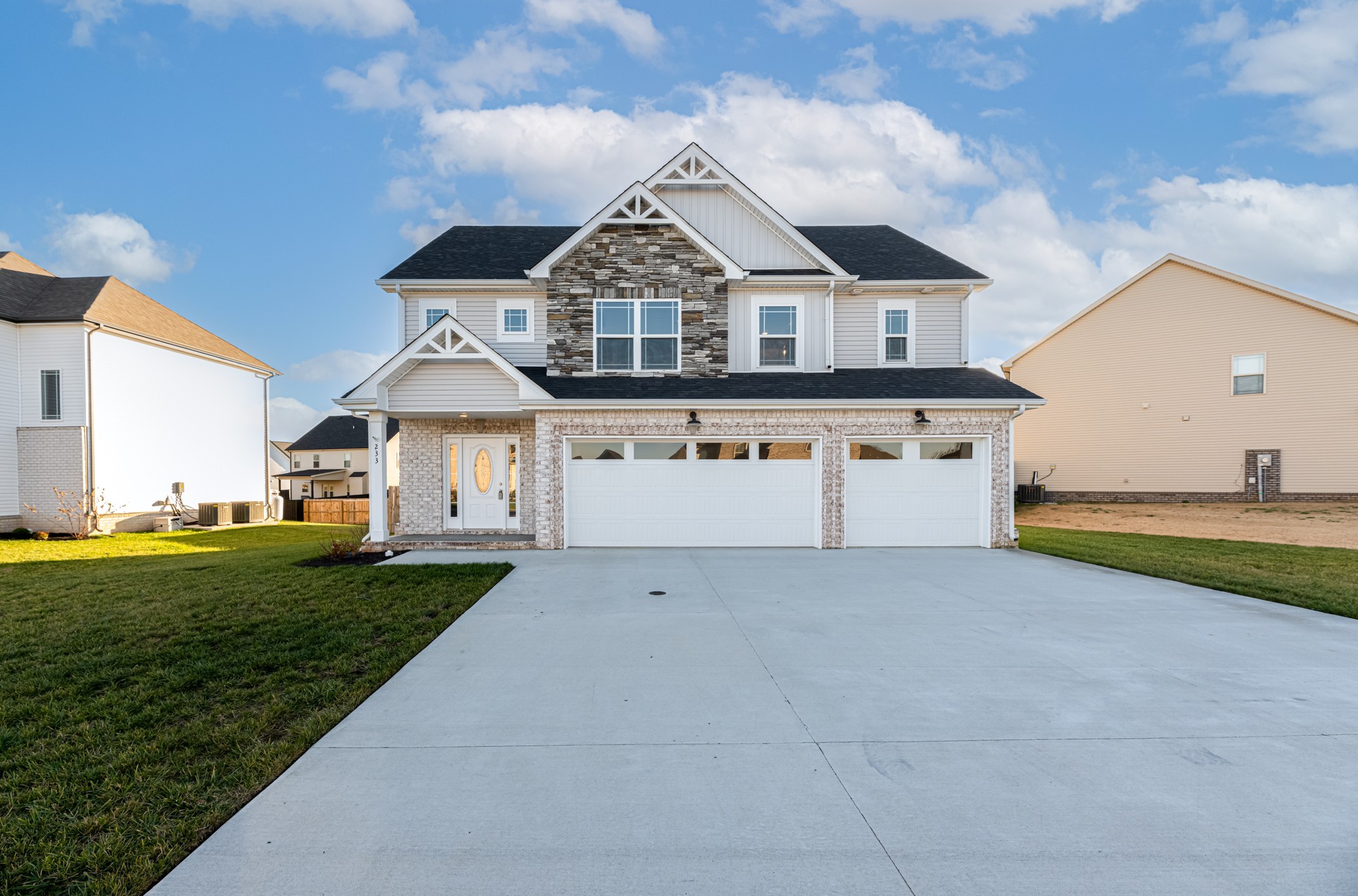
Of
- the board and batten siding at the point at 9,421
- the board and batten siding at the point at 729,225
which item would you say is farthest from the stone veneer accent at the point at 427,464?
the board and batten siding at the point at 9,421

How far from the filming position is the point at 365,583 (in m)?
8.80

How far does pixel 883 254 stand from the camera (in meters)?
15.2

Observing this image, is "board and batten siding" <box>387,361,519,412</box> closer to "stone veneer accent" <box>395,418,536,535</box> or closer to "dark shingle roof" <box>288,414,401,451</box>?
"stone veneer accent" <box>395,418,536,535</box>

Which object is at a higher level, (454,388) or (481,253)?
(481,253)

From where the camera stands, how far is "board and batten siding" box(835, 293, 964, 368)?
558 inches

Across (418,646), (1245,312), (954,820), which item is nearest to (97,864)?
(418,646)

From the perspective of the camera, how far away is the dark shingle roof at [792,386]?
39.4 feet

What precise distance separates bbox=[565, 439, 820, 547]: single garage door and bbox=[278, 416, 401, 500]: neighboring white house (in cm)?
3399

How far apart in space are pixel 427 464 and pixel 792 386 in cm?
831

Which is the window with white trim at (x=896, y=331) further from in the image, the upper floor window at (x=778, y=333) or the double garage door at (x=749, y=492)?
the double garage door at (x=749, y=492)

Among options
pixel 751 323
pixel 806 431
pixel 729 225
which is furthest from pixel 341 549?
pixel 729 225

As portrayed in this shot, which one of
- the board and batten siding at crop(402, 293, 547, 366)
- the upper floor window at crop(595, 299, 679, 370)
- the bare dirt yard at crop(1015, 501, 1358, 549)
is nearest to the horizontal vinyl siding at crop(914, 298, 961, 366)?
the upper floor window at crop(595, 299, 679, 370)

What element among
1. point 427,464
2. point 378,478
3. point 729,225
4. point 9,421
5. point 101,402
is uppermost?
point 729,225

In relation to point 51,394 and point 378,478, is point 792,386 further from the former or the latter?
point 51,394
